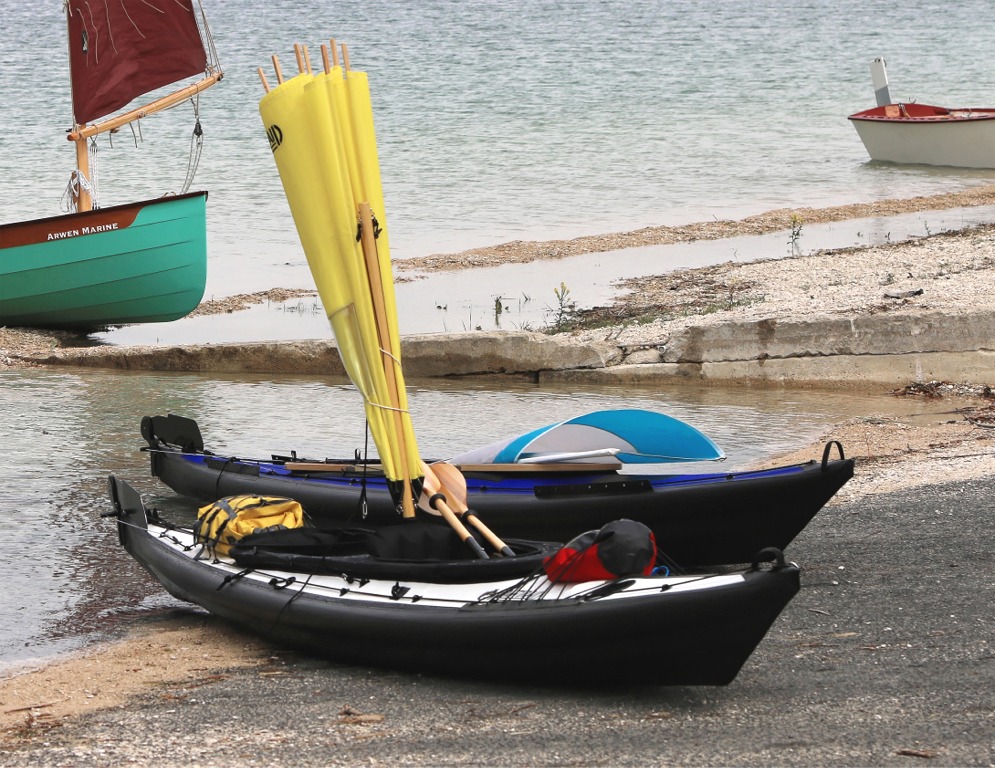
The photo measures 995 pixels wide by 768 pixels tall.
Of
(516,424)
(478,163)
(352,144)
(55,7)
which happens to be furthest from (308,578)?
(55,7)

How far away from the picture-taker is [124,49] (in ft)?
52.4

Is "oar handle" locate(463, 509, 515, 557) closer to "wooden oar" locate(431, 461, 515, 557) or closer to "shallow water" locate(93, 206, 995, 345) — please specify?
"wooden oar" locate(431, 461, 515, 557)

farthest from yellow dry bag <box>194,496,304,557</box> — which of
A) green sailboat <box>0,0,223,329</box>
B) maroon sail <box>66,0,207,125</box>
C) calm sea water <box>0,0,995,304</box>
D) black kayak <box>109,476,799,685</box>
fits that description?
calm sea water <box>0,0,995,304</box>

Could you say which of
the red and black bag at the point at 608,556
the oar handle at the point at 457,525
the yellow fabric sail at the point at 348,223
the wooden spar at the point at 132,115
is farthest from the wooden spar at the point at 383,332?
the wooden spar at the point at 132,115

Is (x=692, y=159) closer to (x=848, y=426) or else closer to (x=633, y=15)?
(x=848, y=426)

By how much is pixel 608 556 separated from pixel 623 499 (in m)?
1.83

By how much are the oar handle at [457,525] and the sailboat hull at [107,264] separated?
32.0 feet

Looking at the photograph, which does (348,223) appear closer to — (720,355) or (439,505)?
(439,505)

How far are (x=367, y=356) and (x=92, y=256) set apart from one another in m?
9.78

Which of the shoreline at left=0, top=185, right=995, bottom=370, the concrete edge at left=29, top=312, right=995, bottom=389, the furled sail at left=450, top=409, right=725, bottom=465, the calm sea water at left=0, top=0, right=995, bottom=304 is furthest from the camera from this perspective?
the calm sea water at left=0, top=0, right=995, bottom=304

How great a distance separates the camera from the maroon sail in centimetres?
1579

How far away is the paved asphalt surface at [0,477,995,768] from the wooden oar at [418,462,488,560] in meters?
0.79

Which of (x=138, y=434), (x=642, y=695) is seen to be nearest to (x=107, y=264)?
(x=138, y=434)

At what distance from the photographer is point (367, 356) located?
687cm
